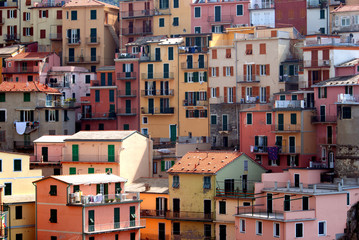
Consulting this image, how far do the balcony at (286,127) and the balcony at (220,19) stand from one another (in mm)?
21342

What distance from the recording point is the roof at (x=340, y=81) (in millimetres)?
92938

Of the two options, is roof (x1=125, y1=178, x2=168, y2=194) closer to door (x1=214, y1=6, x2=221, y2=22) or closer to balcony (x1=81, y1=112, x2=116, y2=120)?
balcony (x1=81, y1=112, x2=116, y2=120)

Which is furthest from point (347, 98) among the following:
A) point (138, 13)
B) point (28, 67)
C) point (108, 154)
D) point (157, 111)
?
point (28, 67)

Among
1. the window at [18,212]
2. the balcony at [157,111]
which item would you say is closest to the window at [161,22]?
the balcony at [157,111]

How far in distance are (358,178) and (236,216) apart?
1124cm

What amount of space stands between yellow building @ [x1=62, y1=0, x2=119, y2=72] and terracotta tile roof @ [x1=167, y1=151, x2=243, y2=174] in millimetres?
30231

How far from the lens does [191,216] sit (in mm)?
89875

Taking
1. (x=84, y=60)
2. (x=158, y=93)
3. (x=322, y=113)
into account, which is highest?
(x=84, y=60)

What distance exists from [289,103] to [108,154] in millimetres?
17354

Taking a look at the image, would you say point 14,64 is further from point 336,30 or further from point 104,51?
point 336,30

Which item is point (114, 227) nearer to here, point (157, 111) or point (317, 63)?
point (317, 63)

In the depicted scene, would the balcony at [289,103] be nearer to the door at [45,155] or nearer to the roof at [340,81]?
the roof at [340,81]

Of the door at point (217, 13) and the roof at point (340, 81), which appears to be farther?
the door at point (217, 13)

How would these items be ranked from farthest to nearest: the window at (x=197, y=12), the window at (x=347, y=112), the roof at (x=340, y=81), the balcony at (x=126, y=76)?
the window at (x=197, y=12) → the balcony at (x=126, y=76) → the roof at (x=340, y=81) → the window at (x=347, y=112)
